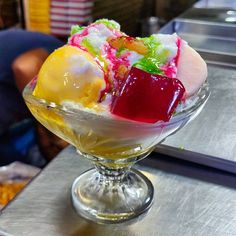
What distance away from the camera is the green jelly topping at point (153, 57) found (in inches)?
21.1

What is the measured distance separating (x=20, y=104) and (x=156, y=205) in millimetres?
1065

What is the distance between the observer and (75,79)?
0.52 metres

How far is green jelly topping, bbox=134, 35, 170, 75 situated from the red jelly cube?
0.08 ft

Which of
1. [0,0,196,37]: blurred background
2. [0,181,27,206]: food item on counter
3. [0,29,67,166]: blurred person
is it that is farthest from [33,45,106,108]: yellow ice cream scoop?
[0,0,196,37]: blurred background

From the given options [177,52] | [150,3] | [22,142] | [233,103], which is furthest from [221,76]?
[150,3]

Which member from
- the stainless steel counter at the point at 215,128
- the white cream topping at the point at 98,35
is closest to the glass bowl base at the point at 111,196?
the stainless steel counter at the point at 215,128

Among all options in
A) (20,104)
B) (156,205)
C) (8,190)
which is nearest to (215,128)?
(156,205)

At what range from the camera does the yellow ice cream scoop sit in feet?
1.72

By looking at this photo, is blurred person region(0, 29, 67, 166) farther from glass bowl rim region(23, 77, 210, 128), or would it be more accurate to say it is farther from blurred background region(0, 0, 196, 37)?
glass bowl rim region(23, 77, 210, 128)

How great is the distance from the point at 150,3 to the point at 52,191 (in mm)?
2094

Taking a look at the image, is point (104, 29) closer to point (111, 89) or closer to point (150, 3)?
point (111, 89)

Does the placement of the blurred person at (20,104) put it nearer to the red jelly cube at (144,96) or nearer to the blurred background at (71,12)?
the blurred background at (71,12)

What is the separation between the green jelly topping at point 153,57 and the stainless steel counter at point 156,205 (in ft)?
0.77

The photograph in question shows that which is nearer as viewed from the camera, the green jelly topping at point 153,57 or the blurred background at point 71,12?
the green jelly topping at point 153,57
